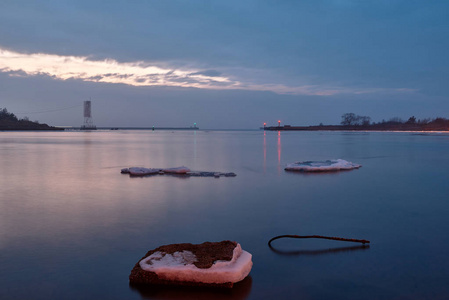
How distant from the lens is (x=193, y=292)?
4.82 metres

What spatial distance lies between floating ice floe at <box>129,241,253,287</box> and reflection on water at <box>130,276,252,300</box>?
0.08 m

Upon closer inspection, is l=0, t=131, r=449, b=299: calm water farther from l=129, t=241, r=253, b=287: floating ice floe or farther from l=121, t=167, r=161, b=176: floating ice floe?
l=121, t=167, r=161, b=176: floating ice floe

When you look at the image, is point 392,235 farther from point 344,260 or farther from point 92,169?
point 92,169

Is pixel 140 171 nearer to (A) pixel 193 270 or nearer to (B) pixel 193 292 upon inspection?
(A) pixel 193 270

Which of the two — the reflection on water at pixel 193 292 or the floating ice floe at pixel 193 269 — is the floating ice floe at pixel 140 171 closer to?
the floating ice floe at pixel 193 269

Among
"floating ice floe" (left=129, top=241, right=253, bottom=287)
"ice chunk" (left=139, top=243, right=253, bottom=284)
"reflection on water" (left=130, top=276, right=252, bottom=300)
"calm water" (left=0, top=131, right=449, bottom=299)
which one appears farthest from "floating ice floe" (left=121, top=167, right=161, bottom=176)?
"reflection on water" (left=130, top=276, right=252, bottom=300)

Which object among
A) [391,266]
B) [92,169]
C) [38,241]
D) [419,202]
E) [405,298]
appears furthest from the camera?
[92,169]

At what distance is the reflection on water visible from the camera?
470 centimetres

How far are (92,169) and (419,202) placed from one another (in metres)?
13.9

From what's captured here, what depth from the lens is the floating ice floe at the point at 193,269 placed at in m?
4.98

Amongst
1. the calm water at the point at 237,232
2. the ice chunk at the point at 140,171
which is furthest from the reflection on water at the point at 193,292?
the ice chunk at the point at 140,171

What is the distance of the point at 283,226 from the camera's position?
308 inches

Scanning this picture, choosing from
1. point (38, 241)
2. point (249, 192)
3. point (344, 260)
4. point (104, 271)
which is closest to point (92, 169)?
point (249, 192)

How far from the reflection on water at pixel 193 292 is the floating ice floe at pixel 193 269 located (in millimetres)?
81
